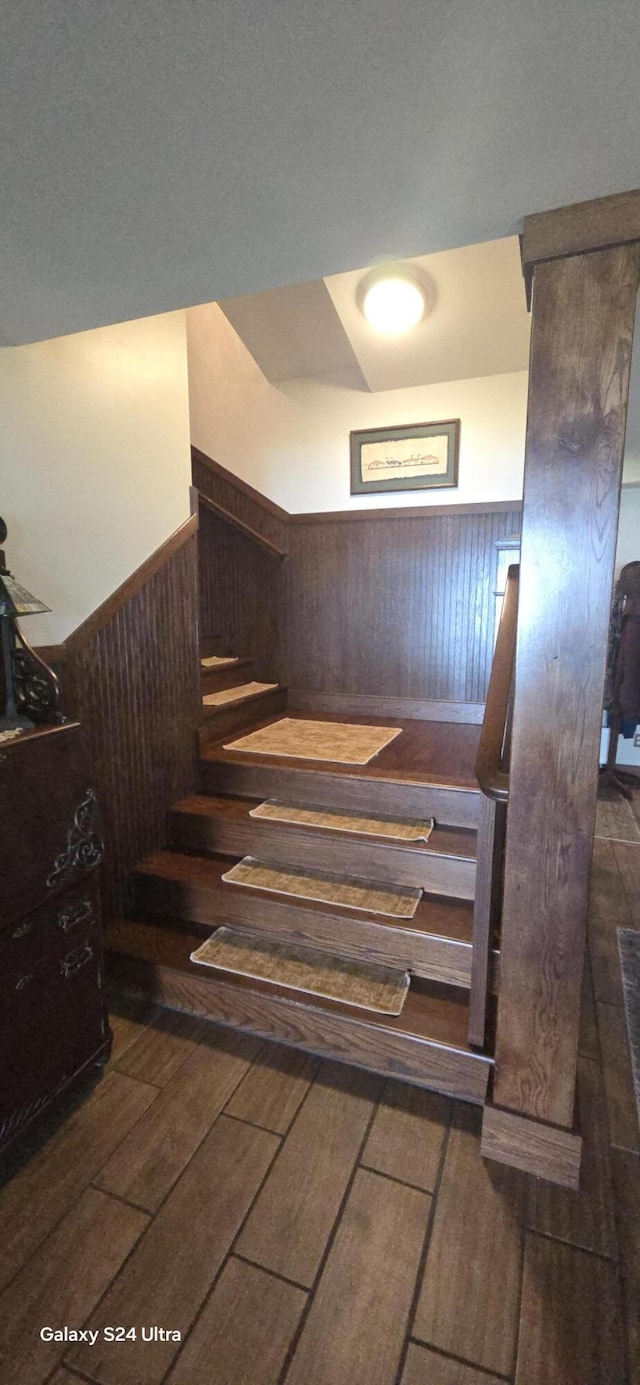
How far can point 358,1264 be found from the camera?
1061 millimetres

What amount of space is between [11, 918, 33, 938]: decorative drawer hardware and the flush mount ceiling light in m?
3.16

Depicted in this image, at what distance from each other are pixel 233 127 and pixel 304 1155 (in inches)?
81.7

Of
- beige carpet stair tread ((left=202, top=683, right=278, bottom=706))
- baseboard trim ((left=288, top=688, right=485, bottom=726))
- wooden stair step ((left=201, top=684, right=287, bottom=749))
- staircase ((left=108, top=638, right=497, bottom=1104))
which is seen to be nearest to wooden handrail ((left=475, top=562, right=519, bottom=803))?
staircase ((left=108, top=638, right=497, bottom=1104))

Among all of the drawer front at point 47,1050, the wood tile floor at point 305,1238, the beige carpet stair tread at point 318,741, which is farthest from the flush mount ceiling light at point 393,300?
the wood tile floor at point 305,1238

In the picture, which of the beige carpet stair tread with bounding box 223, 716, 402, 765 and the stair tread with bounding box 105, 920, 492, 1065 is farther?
the beige carpet stair tread with bounding box 223, 716, 402, 765

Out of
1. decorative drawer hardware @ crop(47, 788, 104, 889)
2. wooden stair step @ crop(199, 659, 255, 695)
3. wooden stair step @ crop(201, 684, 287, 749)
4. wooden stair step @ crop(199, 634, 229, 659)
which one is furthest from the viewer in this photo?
wooden stair step @ crop(199, 634, 229, 659)

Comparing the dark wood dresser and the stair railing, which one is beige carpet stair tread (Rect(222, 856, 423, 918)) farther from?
the dark wood dresser

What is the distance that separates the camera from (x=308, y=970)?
5.55 ft

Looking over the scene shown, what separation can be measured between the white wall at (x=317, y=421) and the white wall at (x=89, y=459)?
938mm

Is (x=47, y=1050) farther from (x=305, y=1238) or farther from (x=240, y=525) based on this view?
(x=240, y=525)

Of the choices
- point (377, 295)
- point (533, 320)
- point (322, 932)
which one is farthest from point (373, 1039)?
point (377, 295)

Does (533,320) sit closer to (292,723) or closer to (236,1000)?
(236,1000)

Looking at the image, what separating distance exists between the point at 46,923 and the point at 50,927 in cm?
2

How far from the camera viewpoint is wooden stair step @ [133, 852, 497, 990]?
161cm
